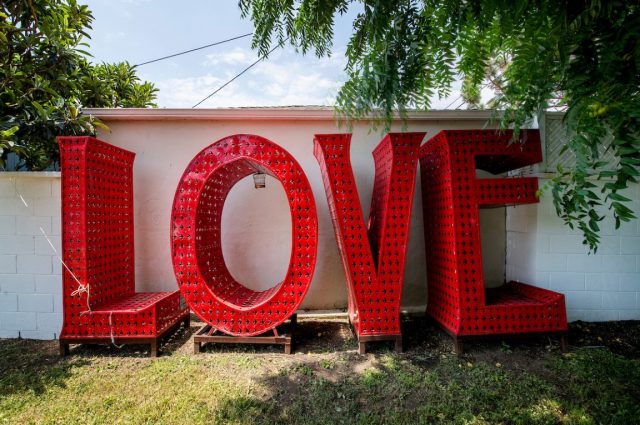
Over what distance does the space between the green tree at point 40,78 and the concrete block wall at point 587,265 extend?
18.7 feet

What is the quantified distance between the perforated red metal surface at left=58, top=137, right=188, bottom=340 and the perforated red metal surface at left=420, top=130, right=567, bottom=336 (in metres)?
3.18

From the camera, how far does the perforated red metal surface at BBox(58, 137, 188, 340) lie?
330 cm

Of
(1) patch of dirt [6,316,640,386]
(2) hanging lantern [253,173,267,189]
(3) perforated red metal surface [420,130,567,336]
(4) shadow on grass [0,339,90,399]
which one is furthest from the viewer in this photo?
(2) hanging lantern [253,173,267,189]

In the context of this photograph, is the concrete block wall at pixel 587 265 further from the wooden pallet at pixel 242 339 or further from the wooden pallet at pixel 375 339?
the wooden pallet at pixel 242 339

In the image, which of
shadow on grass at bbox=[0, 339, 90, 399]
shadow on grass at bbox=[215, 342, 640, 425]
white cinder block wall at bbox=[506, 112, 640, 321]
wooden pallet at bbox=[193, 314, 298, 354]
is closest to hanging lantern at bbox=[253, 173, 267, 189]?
wooden pallet at bbox=[193, 314, 298, 354]

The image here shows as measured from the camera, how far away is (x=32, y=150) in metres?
3.96

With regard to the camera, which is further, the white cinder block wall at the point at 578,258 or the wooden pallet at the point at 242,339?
the white cinder block wall at the point at 578,258

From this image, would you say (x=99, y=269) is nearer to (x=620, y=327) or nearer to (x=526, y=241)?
(x=526, y=241)

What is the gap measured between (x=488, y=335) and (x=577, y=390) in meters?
0.79

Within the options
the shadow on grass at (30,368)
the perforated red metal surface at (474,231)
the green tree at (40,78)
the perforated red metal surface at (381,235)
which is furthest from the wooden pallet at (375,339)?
the green tree at (40,78)

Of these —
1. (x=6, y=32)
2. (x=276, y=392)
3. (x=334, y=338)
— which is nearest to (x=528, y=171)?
(x=334, y=338)

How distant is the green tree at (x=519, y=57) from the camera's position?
1471 millimetres

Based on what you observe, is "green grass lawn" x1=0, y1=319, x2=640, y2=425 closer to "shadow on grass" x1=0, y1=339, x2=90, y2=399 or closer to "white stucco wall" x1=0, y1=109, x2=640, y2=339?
"shadow on grass" x1=0, y1=339, x2=90, y2=399

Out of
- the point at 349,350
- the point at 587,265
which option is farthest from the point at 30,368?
the point at 587,265
